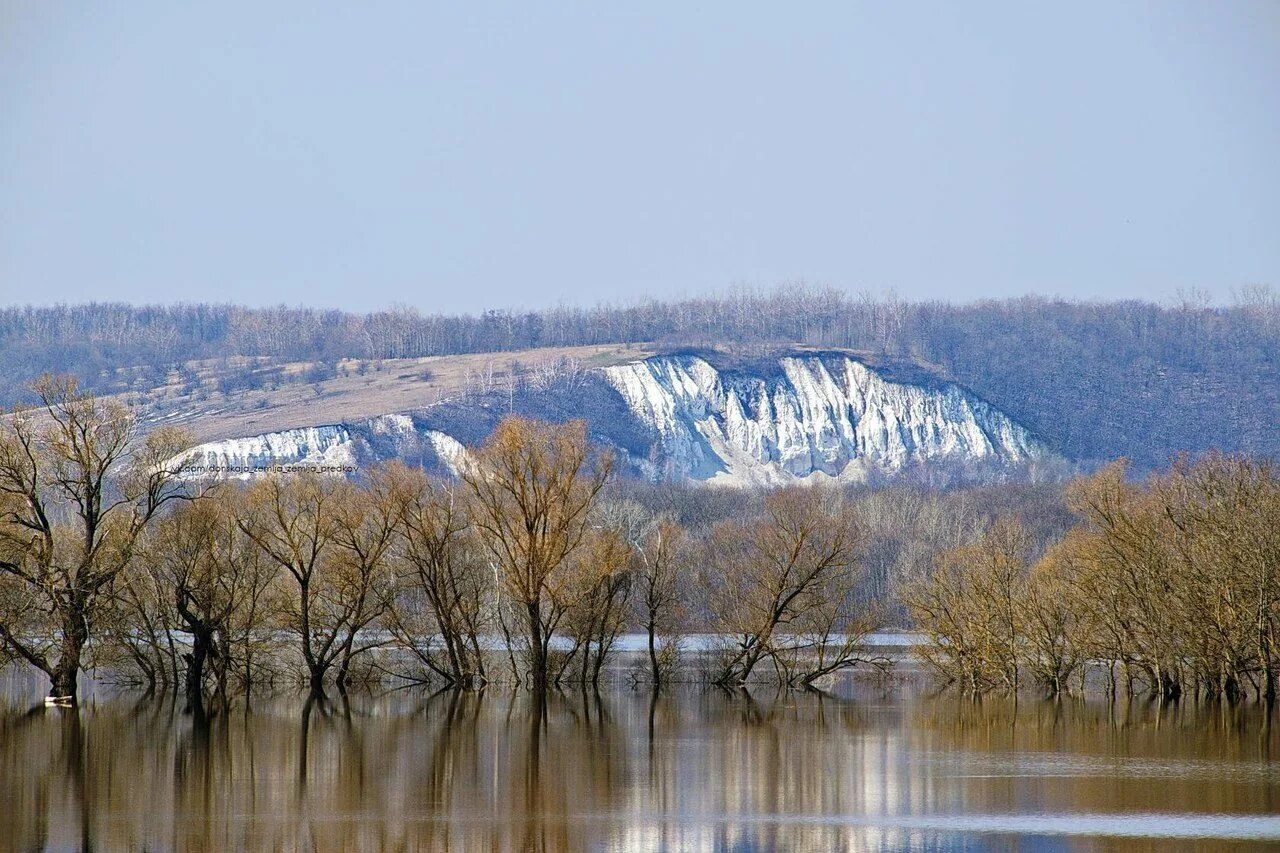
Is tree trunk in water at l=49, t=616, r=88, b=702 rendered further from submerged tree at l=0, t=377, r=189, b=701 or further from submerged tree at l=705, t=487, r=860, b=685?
submerged tree at l=705, t=487, r=860, b=685

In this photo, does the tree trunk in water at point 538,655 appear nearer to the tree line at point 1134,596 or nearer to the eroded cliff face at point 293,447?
the tree line at point 1134,596

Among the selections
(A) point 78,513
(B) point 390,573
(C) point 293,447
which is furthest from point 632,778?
(C) point 293,447

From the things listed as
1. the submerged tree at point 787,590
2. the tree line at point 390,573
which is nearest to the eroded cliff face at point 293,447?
the tree line at point 390,573

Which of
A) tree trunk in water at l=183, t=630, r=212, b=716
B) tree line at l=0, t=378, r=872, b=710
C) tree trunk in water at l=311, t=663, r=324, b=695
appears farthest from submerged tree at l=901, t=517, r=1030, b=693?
tree trunk in water at l=183, t=630, r=212, b=716

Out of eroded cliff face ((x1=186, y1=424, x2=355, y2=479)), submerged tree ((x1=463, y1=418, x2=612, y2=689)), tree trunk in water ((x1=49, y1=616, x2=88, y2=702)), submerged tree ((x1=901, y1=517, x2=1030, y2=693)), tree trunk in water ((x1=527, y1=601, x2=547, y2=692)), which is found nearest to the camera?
tree trunk in water ((x1=49, y1=616, x2=88, y2=702))

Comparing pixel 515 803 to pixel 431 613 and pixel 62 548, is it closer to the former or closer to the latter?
pixel 62 548

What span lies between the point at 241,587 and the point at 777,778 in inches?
963

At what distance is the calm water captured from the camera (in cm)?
2252

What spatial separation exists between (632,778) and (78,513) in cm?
2263

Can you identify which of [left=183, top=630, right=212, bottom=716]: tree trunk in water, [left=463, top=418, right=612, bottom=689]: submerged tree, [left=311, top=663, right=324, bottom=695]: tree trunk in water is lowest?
[left=311, top=663, right=324, bottom=695]: tree trunk in water

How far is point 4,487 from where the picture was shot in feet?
144

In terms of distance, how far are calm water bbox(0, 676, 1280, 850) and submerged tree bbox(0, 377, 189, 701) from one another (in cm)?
220

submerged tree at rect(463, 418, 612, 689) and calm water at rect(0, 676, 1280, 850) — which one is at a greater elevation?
submerged tree at rect(463, 418, 612, 689)

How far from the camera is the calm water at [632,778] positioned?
22.5 metres
